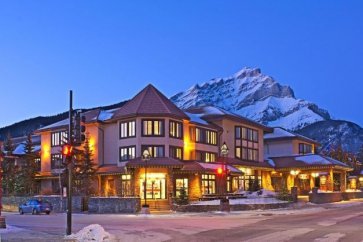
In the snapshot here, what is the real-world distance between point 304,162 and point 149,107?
2671 cm

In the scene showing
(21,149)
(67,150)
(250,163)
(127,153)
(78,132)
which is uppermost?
(21,149)

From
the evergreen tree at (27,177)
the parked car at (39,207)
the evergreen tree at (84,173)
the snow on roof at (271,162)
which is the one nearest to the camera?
the parked car at (39,207)

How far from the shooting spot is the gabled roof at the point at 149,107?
193 ft

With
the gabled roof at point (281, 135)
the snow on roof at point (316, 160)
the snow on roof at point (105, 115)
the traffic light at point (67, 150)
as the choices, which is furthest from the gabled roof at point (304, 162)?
the traffic light at point (67, 150)

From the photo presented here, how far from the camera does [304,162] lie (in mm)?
76188

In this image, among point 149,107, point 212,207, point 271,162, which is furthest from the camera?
point 271,162

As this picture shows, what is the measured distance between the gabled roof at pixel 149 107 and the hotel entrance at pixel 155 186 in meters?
6.40

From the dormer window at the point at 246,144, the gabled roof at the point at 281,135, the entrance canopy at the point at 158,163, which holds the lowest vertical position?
the entrance canopy at the point at 158,163

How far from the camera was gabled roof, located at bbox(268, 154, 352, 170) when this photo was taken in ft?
242

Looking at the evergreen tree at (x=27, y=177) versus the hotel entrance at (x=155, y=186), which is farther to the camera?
the evergreen tree at (x=27, y=177)

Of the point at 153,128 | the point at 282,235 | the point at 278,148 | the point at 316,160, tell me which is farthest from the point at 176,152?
the point at 282,235

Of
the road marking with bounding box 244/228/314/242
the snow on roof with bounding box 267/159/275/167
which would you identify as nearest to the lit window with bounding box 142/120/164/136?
the snow on roof with bounding box 267/159/275/167

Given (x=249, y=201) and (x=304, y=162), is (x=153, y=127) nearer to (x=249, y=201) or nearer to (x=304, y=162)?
(x=249, y=201)

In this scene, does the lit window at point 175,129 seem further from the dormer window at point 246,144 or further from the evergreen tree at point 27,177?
the evergreen tree at point 27,177
